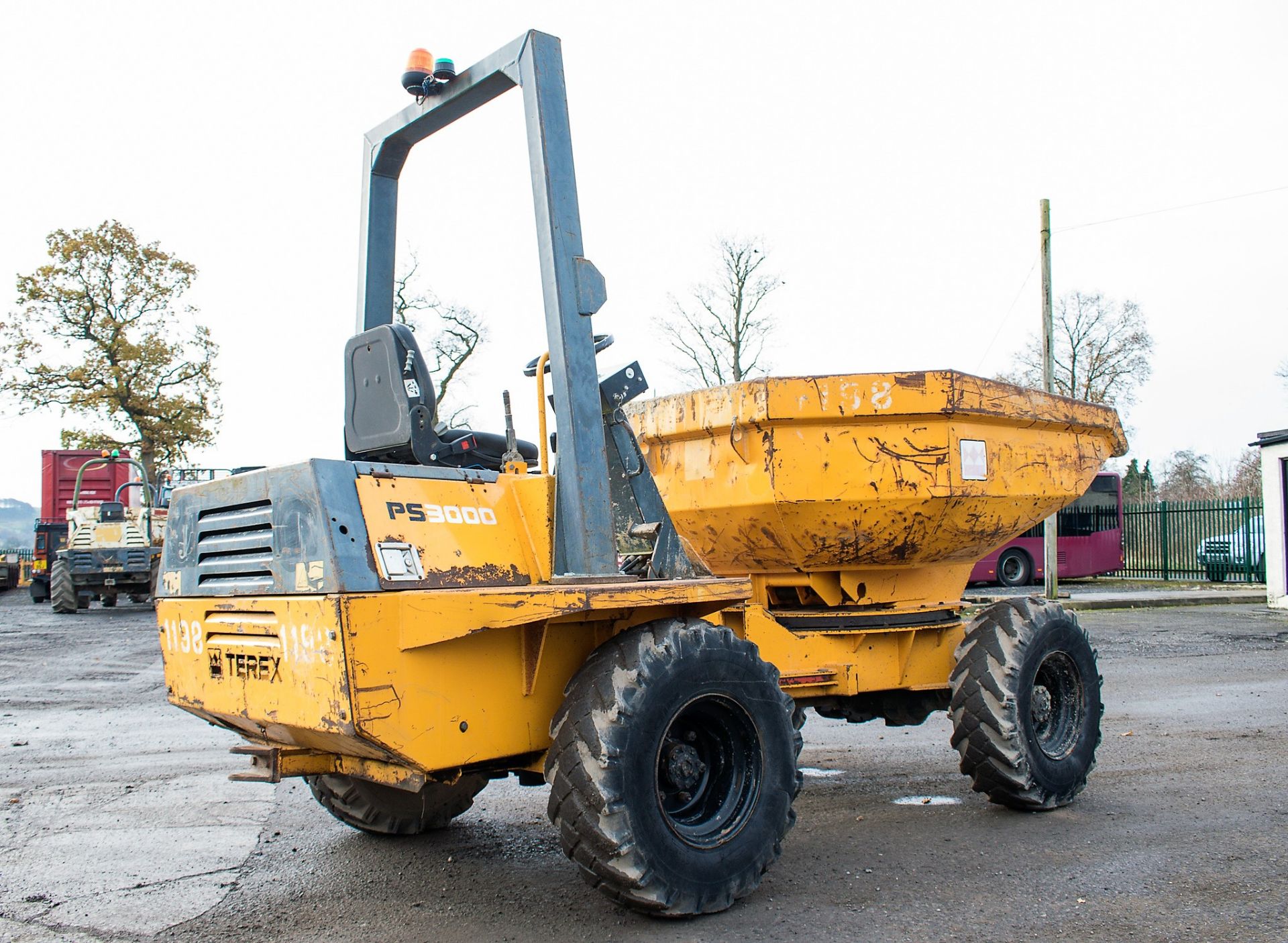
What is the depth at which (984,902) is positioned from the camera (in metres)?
3.95

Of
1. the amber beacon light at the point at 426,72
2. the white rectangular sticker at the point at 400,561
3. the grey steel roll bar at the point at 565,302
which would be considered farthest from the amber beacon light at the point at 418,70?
the white rectangular sticker at the point at 400,561

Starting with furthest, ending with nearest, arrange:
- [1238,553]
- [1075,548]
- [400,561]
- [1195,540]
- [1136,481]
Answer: [1136,481] → [1195,540] → [1238,553] → [1075,548] → [400,561]

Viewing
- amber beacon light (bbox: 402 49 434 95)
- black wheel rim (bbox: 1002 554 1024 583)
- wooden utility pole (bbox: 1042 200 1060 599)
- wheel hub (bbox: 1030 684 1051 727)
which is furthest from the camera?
black wheel rim (bbox: 1002 554 1024 583)

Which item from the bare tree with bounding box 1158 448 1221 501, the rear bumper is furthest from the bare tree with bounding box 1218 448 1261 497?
the rear bumper

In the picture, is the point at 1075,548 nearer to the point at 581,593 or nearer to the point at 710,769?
the point at 710,769

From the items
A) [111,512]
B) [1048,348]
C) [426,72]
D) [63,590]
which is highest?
[1048,348]

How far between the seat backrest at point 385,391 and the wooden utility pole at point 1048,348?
15.3 m

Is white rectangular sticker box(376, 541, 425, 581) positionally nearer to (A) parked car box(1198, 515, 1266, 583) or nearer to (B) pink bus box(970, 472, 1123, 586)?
(B) pink bus box(970, 472, 1123, 586)

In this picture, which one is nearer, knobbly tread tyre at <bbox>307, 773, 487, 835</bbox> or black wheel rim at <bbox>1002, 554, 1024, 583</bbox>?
→ knobbly tread tyre at <bbox>307, 773, 487, 835</bbox>

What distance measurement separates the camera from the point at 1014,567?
25.1m

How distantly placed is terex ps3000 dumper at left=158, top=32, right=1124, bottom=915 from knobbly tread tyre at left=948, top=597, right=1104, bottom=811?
0.02 meters

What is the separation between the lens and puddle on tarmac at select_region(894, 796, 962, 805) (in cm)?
548

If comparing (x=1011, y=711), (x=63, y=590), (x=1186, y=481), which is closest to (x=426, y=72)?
(x=1011, y=711)

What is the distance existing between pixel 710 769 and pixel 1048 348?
16.0 m
